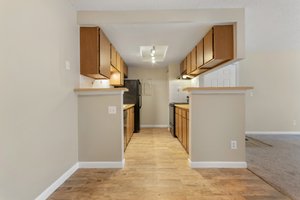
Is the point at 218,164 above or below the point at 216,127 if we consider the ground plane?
below

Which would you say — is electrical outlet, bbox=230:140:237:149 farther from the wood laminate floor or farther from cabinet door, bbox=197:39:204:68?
cabinet door, bbox=197:39:204:68

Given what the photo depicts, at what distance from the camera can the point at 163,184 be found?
2457mm

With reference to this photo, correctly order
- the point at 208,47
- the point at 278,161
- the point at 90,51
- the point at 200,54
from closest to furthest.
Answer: the point at 90,51
the point at 278,161
the point at 208,47
the point at 200,54

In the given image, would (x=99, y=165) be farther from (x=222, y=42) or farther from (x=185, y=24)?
(x=222, y=42)

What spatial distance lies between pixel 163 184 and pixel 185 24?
2373mm

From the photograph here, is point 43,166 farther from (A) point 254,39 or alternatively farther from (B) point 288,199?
(A) point 254,39

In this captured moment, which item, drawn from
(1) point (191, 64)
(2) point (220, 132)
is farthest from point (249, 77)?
(2) point (220, 132)

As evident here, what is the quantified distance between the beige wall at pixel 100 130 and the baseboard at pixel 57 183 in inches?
9.6

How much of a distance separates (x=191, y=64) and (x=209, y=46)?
1.44 m

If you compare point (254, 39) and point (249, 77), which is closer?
point (254, 39)

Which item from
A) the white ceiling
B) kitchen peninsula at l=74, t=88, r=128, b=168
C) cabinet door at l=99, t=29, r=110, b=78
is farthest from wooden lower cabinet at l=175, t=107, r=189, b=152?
cabinet door at l=99, t=29, r=110, b=78

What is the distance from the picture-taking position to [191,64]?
486 cm

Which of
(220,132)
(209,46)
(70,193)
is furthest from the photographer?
(209,46)

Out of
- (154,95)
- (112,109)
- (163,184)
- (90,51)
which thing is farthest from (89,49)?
(154,95)
